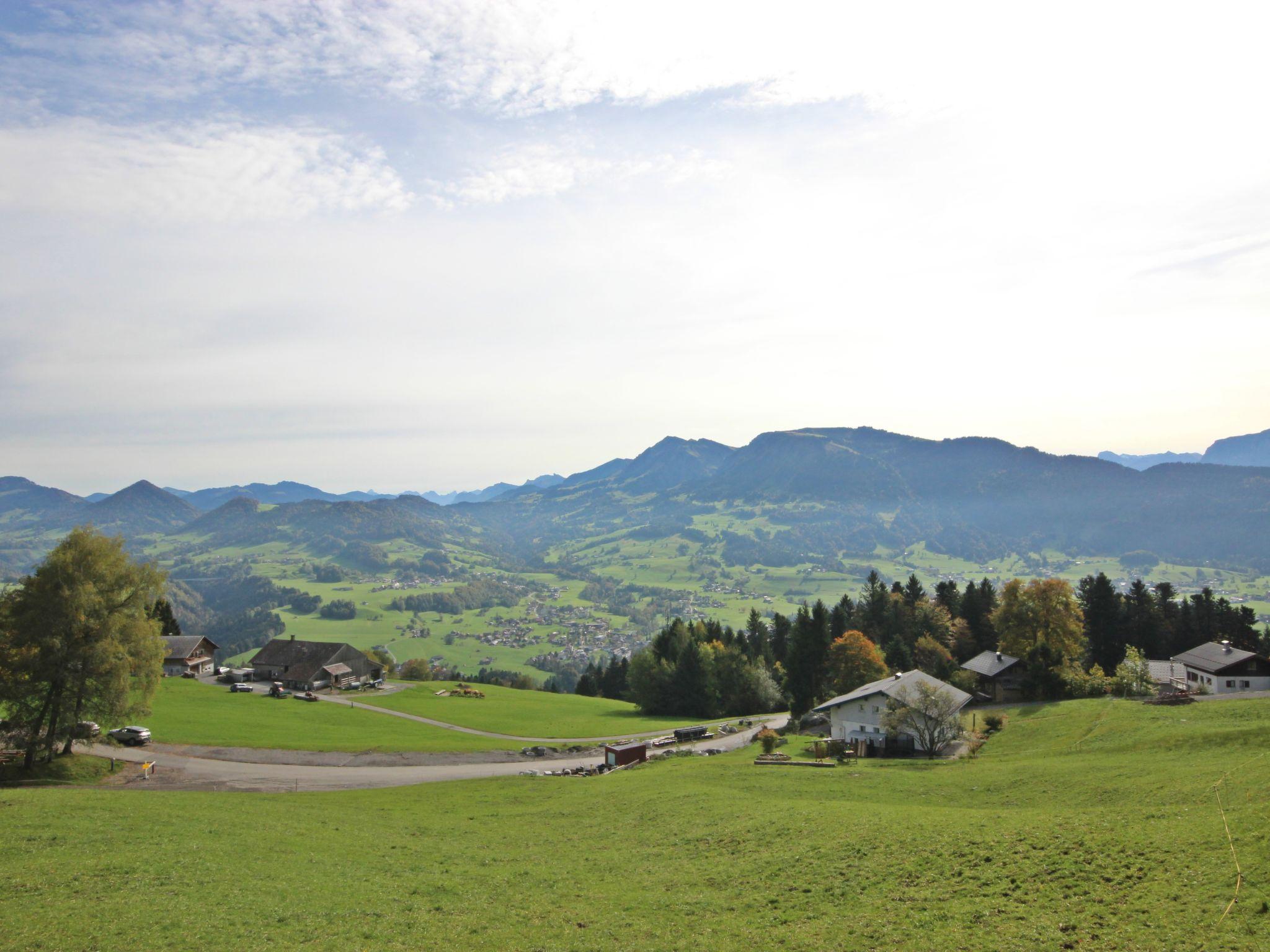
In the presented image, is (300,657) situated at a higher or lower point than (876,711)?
lower

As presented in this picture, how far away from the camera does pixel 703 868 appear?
21516 mm

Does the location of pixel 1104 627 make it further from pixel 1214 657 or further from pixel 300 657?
pixel 300 657

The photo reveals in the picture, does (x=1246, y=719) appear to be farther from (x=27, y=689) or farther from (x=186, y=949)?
(x=27, y=689)

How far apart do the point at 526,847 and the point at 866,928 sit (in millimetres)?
Result: 15220

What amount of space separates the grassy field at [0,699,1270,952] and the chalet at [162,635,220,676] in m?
73.0

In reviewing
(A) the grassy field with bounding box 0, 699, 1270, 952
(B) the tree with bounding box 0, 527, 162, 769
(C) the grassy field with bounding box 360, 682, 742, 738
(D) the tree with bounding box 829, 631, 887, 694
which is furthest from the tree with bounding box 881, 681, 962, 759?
(B) the tree with bounding box 0, 527, 162, 769

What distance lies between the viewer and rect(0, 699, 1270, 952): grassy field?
15195 mm

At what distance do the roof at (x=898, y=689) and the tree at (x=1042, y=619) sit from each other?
18.1 m

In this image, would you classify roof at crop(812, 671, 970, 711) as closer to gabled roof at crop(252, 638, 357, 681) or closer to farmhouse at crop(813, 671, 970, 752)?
farmhouse at crop(813, 671, 970, 752)

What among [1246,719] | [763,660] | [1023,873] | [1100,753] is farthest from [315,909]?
[763,660]

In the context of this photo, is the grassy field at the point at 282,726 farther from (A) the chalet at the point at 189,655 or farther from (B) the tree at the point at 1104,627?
(B) the tree at the point at 1104,627

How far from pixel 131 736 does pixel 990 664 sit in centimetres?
8170

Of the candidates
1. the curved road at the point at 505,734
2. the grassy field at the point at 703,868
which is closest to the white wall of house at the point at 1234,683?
the grassy field at the point at 703,868

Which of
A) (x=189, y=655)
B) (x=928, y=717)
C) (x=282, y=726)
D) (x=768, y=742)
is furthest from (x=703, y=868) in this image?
(x=189, y=655)
